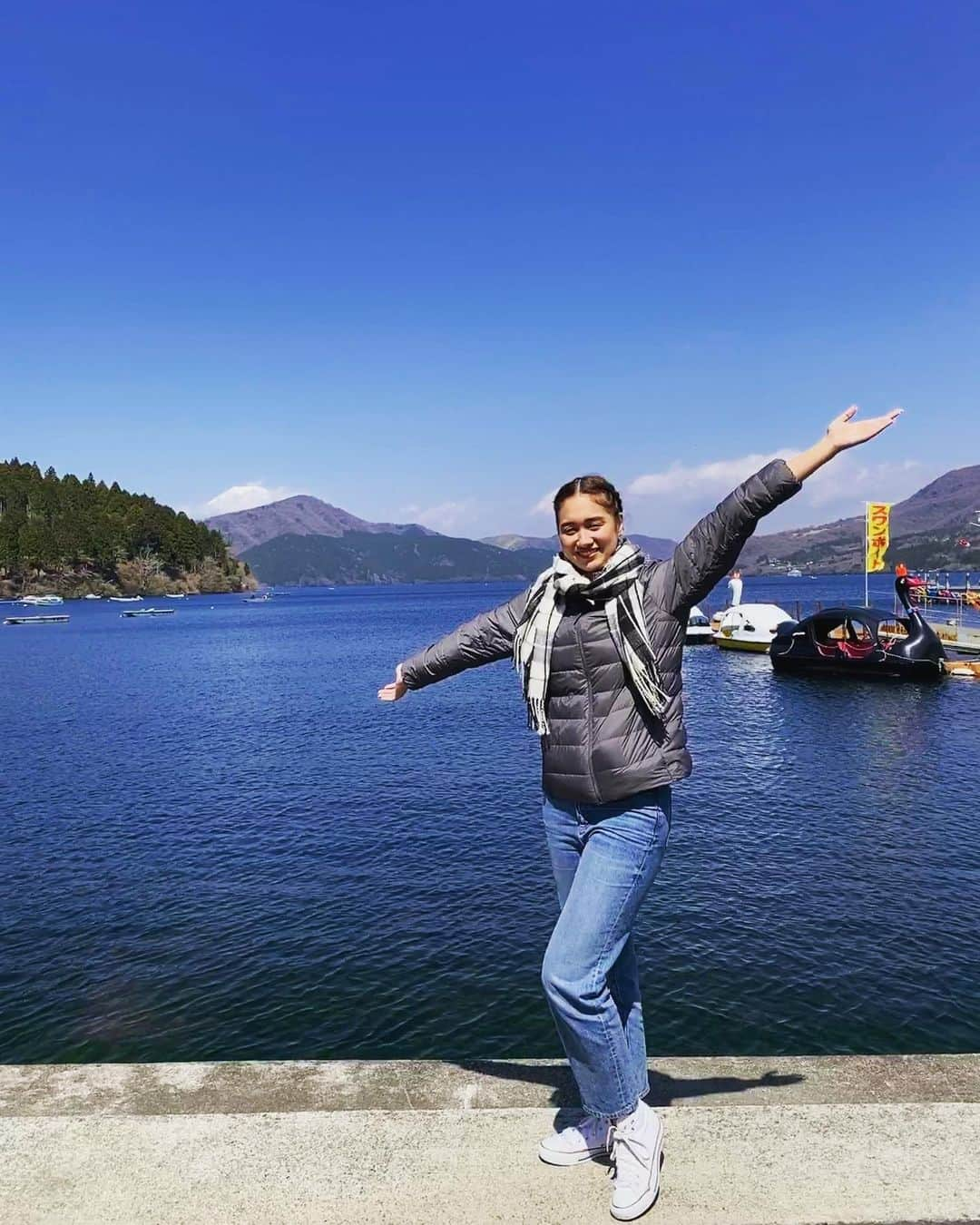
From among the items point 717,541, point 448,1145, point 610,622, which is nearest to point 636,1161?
point 448,1145

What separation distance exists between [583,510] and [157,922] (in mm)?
12802

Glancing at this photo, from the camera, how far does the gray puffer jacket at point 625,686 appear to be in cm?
386

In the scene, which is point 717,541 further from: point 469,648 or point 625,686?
point 469,648

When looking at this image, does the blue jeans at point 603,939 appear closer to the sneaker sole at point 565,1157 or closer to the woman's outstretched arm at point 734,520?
the sneaker sole at point 565,1157

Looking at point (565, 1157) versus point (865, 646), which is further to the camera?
point (865, 646)

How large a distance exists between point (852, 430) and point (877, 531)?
49.3m

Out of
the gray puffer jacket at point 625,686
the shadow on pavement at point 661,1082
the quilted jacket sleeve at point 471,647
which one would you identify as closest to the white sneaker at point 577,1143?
the shadow on pavement at point 661,1082

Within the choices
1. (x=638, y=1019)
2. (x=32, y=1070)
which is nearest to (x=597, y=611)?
(x=638, y=1019)

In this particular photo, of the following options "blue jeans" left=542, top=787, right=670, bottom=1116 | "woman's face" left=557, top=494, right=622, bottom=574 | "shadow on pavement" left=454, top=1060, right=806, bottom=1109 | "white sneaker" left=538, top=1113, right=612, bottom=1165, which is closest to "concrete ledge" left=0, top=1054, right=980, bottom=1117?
"shadow on pavement" left=454, top=1060, right=806, bottom=1109

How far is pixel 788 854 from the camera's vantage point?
16578 millimetres

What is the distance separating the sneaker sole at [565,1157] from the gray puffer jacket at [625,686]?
58.2 inches

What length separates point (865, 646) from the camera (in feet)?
138

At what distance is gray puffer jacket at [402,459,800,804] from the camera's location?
3855 millimetres

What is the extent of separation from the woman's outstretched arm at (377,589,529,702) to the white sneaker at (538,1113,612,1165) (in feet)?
6.86
